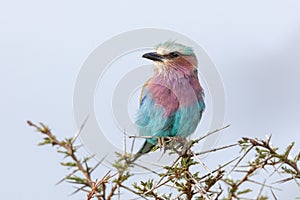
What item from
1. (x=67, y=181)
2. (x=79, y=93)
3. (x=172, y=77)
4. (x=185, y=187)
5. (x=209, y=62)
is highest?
(x=172, y=77)

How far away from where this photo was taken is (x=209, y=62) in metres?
2.36

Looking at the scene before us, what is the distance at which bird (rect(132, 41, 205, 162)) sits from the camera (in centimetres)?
288

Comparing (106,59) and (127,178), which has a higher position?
(106,59)

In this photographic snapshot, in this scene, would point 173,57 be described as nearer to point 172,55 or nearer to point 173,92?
point 172,55

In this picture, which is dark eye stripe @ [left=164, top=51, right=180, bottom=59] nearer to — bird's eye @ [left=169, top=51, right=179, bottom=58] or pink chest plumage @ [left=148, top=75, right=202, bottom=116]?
bird's eye @ [left=169, top=51, right=179, bottom=58]

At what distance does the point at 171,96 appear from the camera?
2.92 meters

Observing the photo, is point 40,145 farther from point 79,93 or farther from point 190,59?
point 190,59

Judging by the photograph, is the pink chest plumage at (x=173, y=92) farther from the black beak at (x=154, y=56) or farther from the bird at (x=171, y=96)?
the black beak at (x=154, y=56)

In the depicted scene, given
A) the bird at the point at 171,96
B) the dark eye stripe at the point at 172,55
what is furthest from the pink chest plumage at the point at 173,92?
the dark eye stripe at the point at 172,55

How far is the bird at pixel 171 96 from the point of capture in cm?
A: 288

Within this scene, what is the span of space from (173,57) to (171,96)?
0.21 m

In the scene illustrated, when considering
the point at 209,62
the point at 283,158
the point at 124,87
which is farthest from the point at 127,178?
the point at 209,62

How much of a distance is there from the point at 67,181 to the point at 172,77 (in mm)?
1641

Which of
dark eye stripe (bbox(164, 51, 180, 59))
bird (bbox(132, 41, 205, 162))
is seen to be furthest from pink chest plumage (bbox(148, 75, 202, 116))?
dark eye stripe (bbox(164, 51, 180, 59))
